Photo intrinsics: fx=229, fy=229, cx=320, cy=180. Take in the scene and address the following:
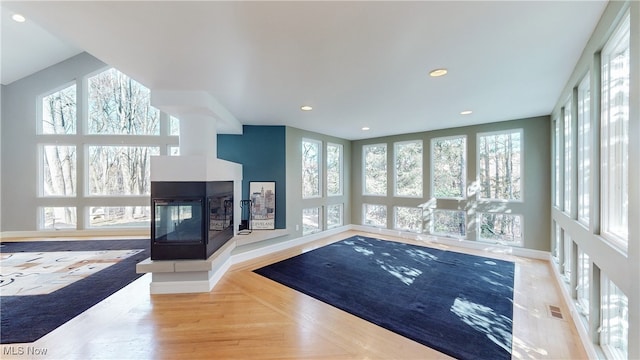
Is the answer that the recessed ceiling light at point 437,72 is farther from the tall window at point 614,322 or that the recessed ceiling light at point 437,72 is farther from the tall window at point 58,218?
the tall window at point 58,218

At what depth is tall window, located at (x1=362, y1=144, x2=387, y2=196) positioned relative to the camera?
20.8ft

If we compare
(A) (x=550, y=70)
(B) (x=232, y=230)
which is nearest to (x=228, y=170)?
(B) (x=232, y=230)

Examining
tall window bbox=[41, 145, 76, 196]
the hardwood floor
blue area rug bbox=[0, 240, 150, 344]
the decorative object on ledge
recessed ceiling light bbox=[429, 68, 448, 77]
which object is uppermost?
recessed ceiling light bbox=[429, 68, 448, 77]

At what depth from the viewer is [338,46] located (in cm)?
194

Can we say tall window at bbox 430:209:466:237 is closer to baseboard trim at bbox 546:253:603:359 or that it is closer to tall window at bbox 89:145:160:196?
baseboard trim at bbox 546:253:603:359

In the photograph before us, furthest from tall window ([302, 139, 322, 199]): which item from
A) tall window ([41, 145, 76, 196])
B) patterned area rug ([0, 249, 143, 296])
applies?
tall window ([41, 145, 76, 196])

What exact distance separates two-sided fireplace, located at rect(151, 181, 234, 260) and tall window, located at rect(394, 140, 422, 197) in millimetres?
4680

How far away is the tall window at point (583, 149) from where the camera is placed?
2.22 metres

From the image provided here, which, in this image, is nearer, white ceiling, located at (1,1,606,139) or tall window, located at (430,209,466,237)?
white ceiling, located at (1,1,606,139)

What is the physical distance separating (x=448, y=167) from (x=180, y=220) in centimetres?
537

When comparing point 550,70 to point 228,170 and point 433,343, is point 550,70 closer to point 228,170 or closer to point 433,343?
point 433,343

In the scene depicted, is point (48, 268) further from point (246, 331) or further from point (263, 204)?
point (246, 331)

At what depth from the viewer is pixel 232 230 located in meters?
4.05

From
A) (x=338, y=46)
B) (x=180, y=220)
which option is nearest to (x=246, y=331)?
(x=180, y=220)
